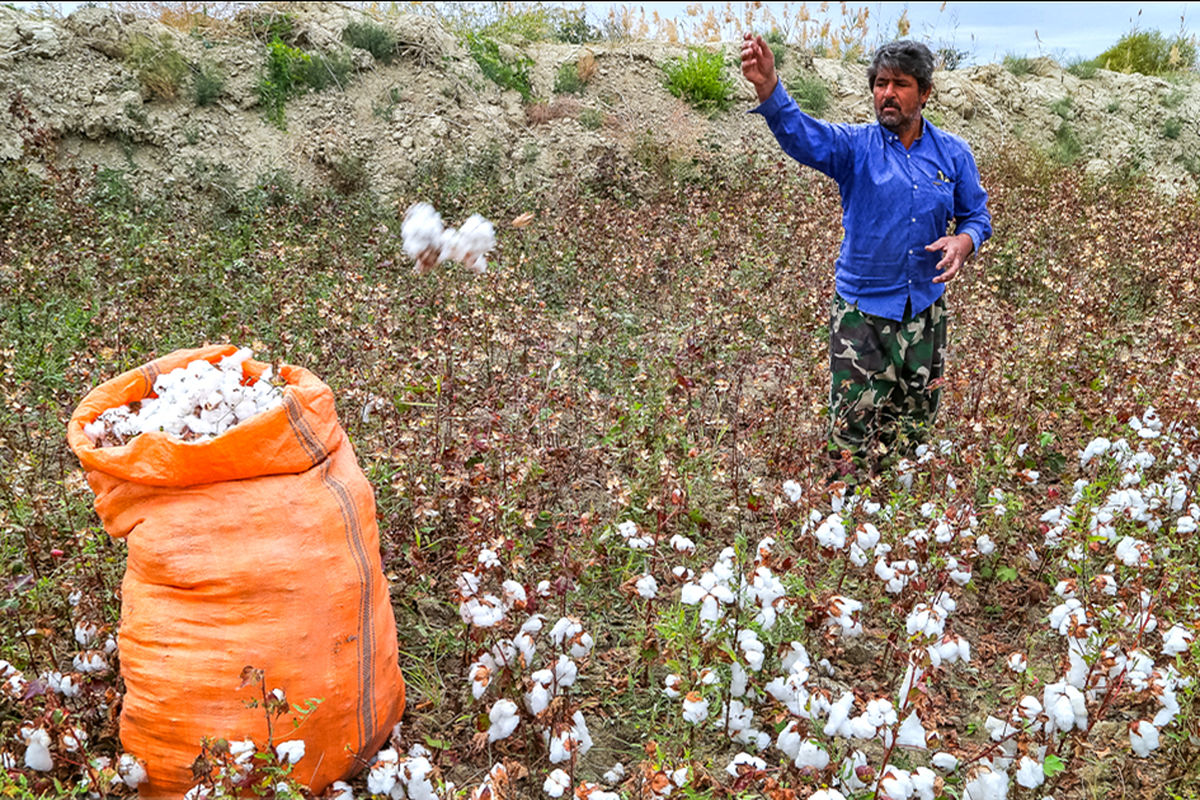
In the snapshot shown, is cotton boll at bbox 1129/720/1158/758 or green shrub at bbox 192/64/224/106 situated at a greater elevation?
cotton boll at bbox 1129/720/1158/758

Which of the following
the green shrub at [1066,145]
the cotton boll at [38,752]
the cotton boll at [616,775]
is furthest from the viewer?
the green shrub at [1066,145]

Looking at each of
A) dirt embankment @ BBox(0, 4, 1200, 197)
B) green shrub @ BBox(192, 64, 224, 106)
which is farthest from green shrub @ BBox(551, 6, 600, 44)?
green shrub @ BBox(192, 64, 224, 106)

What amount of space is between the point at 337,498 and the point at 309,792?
0.76m

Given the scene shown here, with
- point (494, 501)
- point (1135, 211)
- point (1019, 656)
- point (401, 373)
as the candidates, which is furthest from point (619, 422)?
point (1135, 211)

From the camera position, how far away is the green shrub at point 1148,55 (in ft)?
53.6

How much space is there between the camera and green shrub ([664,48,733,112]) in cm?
1105

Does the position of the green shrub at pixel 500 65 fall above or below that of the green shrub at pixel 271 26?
below

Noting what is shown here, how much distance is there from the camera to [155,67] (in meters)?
8.32

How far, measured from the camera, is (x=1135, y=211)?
8.12m

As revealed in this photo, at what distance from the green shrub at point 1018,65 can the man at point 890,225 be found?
12969mm

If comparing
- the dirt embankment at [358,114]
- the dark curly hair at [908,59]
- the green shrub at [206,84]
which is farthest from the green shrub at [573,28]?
the dark curly hair at [908,59]

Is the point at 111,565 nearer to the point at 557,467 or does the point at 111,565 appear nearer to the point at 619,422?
the point at 557,467

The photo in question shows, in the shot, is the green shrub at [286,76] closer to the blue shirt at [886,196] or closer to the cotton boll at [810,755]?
the blue shirt at [886,196]

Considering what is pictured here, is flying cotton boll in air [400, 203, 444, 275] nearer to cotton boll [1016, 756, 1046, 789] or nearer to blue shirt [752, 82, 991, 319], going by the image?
blue shirt [752, 82, 991, 319]
